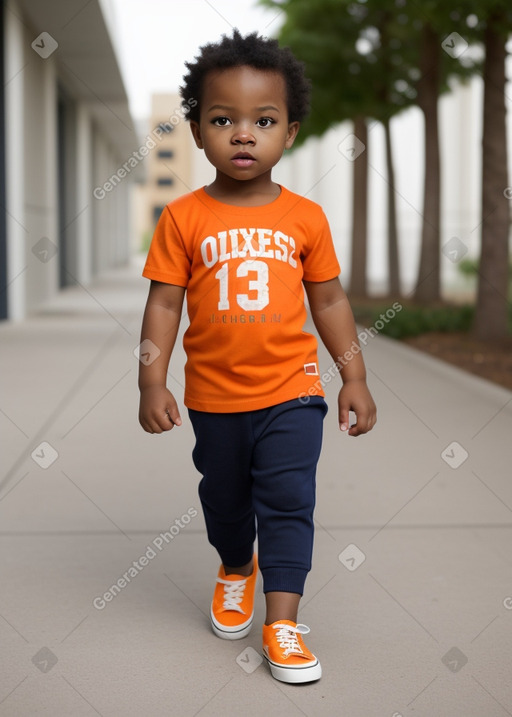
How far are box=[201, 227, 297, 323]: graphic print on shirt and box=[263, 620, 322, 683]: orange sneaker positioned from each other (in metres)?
0.85

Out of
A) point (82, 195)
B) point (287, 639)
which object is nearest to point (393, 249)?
point (82, 195)

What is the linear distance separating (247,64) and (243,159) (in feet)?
0.89

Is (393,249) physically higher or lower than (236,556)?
lower

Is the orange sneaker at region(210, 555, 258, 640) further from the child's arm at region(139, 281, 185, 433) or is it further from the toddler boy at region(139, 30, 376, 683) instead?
the child's arm at region(139, 281, 185, 433)

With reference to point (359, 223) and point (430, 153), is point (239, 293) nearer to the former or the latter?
point (430, 153)

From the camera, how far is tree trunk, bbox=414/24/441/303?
15516 mm

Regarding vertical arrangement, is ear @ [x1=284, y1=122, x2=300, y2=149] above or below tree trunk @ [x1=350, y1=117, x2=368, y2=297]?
above

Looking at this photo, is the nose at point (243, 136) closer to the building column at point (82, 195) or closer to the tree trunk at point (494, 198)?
the tree trunk at point (494, 198)

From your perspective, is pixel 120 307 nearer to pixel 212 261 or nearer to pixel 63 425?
pixel 63 425

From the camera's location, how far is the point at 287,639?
2.86 m

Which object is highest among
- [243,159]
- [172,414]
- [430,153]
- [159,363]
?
[243,159]

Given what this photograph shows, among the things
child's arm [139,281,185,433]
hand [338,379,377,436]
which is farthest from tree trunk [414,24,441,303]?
child's arm [139,281,185,433]

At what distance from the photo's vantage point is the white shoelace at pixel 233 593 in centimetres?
314

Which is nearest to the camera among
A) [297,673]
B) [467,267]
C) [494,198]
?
[297,673]
